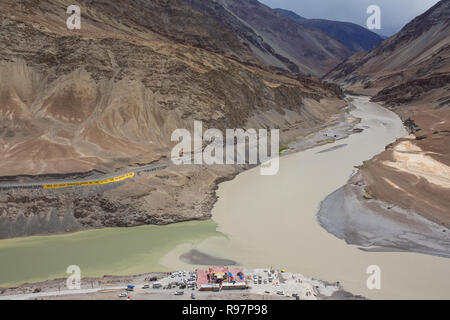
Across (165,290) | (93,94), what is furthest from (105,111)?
(165,290)

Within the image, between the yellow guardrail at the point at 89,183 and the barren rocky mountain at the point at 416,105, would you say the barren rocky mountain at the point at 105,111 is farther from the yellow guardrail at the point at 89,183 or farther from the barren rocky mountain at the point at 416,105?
the barren rocky mountain at the point at 416,105

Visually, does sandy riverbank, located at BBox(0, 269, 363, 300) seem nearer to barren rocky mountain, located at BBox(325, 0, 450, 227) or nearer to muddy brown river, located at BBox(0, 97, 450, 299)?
muddy brown river, located at BBox(0, 97, 450, 299)

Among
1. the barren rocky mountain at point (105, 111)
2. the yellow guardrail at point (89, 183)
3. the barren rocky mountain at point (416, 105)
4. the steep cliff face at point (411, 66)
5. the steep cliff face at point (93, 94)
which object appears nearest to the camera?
the barren rocky mountain at point (105, 111)

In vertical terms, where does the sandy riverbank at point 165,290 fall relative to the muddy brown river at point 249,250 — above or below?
below

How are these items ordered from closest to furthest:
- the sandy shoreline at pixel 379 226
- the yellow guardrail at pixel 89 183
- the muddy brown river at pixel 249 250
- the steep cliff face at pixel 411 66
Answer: the muddy brown river at pixel 249 250, the sandy shoreline at pixel 379 226, the yellow guardrail at pixel 89 183, the steep cliff face at pixel 411 66

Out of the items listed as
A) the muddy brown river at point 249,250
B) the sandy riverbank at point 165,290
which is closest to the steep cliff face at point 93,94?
the muddy brown river at point 249,250

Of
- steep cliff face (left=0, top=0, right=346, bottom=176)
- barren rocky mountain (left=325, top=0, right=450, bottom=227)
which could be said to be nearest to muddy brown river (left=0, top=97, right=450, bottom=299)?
barren rocky mountain (left=325, top=0, right=450, bottom=227)
